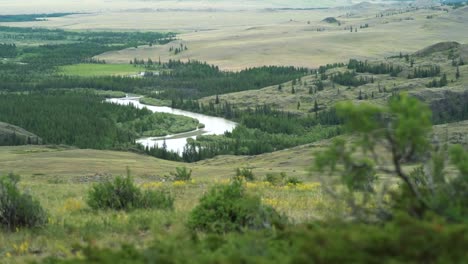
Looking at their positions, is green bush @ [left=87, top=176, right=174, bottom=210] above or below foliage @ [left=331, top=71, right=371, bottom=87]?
above

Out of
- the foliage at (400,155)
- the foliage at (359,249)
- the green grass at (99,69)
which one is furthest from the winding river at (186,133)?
the foliage at (359,249)

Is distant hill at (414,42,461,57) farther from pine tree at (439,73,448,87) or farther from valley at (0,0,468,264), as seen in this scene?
pine tree at (439,73,448,87)

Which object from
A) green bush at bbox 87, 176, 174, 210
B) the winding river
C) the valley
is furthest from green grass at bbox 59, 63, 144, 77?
green bush at bbox 87, 176, 174, 210

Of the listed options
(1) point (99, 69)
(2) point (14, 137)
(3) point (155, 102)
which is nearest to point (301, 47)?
(1) point (99, 69)

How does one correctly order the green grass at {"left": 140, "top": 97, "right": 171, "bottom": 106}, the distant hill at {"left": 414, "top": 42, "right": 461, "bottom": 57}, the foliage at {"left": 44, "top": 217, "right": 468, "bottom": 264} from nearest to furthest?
the foliage at {"left": 44, "top": 217, "right": 468, "bottom": 264}, the green grass at {"left": 140, "top": 97, "right": 171, "bottom": 106}, the distant hill at {"left": 414, "top": 42, "right": 461, "bottom": 57}

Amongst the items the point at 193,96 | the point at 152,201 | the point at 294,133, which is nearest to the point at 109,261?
the point at 152,201

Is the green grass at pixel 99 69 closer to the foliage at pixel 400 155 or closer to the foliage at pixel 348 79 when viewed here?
the foliage at pixel 348 79

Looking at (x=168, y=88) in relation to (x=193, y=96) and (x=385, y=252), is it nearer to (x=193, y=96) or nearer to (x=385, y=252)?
(x=193, y=96)
